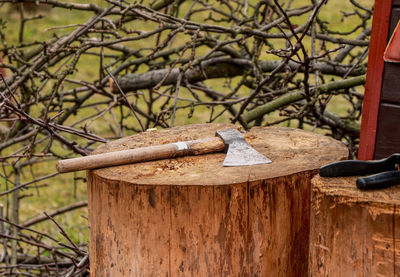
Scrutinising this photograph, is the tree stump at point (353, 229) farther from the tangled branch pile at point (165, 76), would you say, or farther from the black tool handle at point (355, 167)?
the tangled branch pile at point (165, 76)

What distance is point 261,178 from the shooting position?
182 cm

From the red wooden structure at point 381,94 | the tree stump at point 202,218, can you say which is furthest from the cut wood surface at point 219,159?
the red wooden structure at point 381,94

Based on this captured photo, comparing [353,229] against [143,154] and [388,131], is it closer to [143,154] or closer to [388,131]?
[388,131]

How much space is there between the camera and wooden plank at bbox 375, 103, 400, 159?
2037 mm

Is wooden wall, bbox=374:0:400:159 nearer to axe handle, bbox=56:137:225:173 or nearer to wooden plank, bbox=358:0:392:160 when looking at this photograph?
wooden plank, bbox=358:0:392:160

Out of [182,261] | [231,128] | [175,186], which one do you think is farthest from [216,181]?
[231,128]

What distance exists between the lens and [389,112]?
2.05m

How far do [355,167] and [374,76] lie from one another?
1.58ft

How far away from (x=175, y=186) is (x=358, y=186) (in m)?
0.58

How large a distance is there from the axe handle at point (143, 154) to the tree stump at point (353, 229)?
513mm

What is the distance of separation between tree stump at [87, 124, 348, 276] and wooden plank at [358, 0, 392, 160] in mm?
243

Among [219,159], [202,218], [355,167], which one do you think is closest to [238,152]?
[219,159]

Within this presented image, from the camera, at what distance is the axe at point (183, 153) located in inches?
77.1

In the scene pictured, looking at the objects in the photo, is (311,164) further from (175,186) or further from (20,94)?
(20,94)
